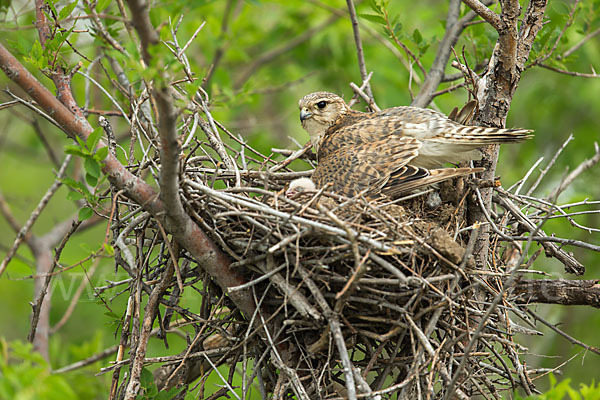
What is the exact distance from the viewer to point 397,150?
490 centimetres

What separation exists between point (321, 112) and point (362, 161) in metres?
1.10

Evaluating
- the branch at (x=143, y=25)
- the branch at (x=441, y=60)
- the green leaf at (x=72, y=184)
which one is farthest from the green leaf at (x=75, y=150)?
the branch at (x=441, y=60)

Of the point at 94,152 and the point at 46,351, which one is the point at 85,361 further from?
the point at 94,152

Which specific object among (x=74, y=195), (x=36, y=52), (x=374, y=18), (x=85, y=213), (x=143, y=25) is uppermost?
(x=36, y=52)

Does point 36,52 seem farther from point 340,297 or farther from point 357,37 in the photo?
point 357,37

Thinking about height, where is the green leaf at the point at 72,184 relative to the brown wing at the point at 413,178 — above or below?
above

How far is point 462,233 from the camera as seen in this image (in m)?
4.54

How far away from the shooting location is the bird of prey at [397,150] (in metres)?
4.44

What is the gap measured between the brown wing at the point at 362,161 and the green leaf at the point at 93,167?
5.68 ft

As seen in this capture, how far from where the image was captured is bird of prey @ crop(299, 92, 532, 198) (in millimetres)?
4441

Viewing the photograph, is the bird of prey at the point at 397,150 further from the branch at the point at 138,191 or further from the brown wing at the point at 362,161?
the branch at the point at 138,191

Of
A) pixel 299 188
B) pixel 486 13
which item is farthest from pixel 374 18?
pixel 299 188

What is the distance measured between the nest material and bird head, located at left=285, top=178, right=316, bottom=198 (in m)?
0.21

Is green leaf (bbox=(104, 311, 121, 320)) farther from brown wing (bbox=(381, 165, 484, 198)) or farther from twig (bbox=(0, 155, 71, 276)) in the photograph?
brown wing (bbox=(381, 165, 484, 198))
